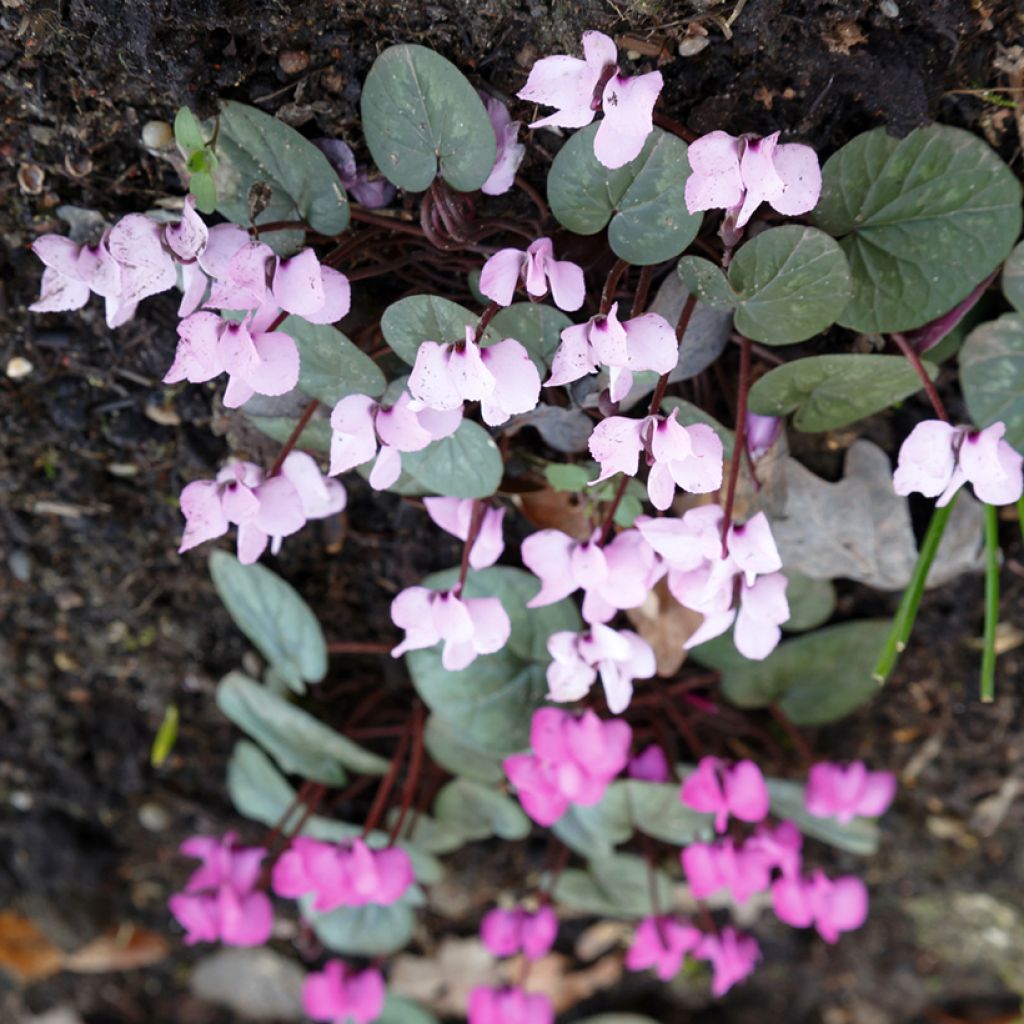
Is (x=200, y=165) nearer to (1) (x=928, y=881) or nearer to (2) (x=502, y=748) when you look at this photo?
(2) (x=502, y=748)

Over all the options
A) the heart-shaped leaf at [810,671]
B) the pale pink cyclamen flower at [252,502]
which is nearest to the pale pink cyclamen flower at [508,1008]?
the heart-shaped leaf at [810,671]

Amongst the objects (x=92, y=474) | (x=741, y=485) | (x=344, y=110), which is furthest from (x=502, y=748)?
(x=344, y=110)

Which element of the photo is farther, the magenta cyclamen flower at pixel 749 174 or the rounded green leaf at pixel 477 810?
the rounded green leaf at pixel 477 810

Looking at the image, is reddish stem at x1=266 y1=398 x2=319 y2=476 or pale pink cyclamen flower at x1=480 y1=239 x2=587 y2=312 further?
reddish stem at x1=266 y1=398 x2=319 y2=476

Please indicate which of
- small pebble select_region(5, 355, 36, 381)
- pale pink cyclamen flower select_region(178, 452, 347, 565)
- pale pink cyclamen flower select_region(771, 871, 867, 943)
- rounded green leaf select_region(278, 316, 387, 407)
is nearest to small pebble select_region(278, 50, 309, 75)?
rounded green leaf select_region(278, 316, 387, 407)

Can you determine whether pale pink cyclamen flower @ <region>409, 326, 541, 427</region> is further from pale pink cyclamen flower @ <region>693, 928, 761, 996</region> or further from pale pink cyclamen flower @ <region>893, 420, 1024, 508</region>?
pale pink cyclamen flower @ <region>693, 928, 761, 996</region>

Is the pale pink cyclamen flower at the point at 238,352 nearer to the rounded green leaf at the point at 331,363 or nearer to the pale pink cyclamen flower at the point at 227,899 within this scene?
the rounded green leaf at the point at 331,363
